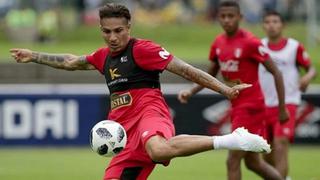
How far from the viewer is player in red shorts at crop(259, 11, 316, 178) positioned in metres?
14.7

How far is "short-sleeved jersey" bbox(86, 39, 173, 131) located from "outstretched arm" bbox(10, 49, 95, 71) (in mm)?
803

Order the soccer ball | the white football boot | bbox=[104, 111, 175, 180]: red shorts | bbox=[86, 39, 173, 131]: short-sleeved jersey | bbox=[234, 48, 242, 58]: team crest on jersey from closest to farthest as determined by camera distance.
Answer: the white football boot → the soccer ball → bbox=[104, 111, 175, 180]: red shorts → bbox=[86, 39, 173, 131]: short-sleeved jersey → bbox=[234, 48, 242, 58]: team crest on jersey

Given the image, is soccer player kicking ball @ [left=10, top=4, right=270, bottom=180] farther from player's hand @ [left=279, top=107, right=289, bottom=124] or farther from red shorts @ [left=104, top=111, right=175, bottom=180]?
player's hand @ [left=279, top=107, right=289, bottom=124]

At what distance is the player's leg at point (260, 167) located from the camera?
13.4 metres

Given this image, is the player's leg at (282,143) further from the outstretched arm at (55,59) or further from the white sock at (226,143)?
the white sock at (226,143)

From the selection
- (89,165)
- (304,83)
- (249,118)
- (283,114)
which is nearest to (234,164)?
(249,118)

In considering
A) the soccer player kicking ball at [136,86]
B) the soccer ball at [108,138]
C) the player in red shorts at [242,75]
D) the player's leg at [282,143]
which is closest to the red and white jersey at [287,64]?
the player's leg at [282,143]

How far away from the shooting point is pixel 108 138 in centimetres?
1055

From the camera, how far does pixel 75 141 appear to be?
70.9ft

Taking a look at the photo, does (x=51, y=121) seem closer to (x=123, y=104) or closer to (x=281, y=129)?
(x=281, y=129)

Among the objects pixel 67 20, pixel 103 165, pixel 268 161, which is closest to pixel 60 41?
pixel 67 20

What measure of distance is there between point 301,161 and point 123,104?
8560mm

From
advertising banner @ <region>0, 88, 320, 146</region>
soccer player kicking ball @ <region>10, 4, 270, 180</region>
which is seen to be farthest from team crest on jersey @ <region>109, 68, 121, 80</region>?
advertising banner @ <region>0, 88, 320, 146</region>

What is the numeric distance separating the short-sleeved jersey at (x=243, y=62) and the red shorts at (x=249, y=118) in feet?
0.20
